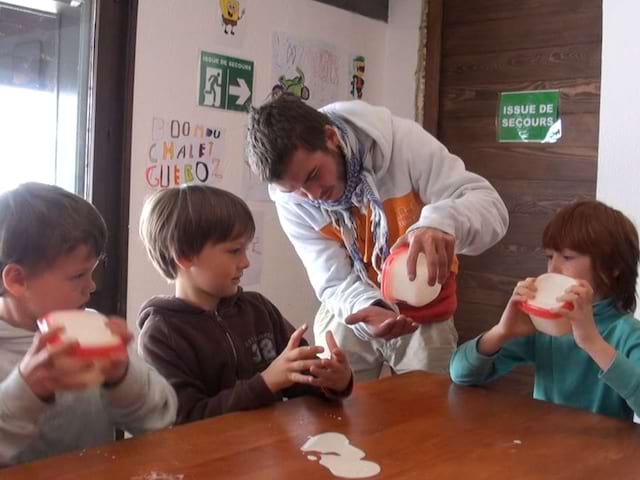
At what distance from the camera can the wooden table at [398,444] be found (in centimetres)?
96

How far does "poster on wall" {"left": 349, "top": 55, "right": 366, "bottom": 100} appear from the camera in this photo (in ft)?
10.0

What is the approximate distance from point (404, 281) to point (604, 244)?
359 millimetres

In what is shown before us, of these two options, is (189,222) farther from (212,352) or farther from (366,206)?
(366,206)

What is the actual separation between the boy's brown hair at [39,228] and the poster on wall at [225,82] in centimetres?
139

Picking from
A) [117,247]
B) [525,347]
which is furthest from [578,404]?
[117,247]

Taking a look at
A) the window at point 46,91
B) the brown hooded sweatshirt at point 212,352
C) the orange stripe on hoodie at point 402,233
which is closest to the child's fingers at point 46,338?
the brown hooded sweatshirt at point 212,352

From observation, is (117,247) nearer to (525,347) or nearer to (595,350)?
(525,347)

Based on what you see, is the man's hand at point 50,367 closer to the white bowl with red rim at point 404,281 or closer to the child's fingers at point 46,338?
the child's fingers at point 46,338

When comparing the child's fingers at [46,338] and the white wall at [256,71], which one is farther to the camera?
the white wall at [256,71]

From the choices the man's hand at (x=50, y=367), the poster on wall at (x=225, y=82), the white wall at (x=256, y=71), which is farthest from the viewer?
the poster on wall at (x=225, y=82)

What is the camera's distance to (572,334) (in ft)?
4.42

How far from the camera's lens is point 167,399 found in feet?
3.88

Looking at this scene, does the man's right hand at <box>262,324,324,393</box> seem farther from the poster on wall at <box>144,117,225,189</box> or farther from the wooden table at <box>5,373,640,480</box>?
the poster on wall at <box>144,117,225,189</box>

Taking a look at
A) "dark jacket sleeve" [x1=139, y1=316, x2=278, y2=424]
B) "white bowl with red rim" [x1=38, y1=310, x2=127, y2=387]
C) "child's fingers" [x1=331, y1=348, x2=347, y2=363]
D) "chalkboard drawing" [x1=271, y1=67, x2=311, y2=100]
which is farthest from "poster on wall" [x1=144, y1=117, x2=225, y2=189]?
"white bowl with red rim" [x1=38, y1=310, x2=127, y2=387]
